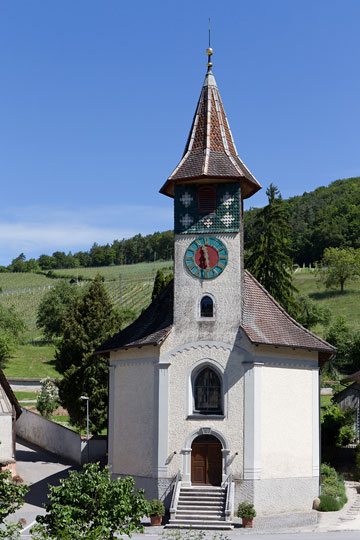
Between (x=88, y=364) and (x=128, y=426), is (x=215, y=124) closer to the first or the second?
(x=128, y=426)

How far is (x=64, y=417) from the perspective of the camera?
54.0m

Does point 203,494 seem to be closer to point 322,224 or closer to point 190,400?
point 190,400

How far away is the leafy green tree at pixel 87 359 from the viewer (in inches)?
1711

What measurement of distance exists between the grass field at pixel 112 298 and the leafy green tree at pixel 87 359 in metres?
24.4

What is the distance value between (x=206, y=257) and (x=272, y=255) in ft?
86.3

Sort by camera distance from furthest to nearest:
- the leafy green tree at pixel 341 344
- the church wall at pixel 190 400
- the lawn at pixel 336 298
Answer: the lawn at pixel 336 298 < the leafy green tree at pixel 341 344 < the church wall at pixel 190 400

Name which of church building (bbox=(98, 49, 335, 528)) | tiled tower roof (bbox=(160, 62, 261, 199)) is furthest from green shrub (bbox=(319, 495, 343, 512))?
tiled tower roof (bbox=(160, 62, 261, 199))

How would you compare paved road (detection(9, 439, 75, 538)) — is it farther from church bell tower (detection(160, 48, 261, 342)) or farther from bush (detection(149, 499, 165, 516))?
church bell tower (detection(160, 48, 261, 342))

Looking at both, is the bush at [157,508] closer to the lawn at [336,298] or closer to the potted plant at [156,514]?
the potted plant at [156,514]

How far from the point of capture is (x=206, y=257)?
29.8 metres

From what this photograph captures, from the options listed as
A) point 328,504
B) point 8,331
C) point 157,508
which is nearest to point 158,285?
point 328,504

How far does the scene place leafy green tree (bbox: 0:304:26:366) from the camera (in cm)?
7138

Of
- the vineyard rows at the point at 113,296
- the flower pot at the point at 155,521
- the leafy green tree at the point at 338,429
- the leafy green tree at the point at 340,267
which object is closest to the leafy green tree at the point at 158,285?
the leafy green tree at the point at 338,429

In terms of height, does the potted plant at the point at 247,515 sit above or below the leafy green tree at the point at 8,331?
below
